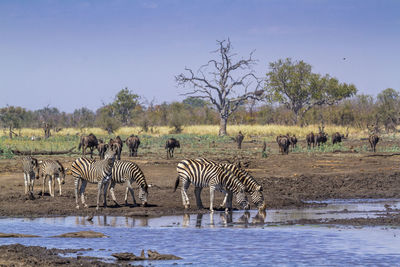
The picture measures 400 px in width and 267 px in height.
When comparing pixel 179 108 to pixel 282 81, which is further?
pixel 179 108

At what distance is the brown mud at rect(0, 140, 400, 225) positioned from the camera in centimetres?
1745

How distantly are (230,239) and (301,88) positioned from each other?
232 feet

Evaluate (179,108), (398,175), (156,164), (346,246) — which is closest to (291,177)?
(398,175)

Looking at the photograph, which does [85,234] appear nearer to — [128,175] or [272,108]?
[128,175]

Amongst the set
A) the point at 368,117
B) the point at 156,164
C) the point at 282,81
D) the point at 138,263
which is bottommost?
the point at 138,263

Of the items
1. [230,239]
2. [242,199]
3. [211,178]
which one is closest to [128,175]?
[211,178]

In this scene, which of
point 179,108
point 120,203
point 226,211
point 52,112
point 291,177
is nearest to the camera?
point 226,211

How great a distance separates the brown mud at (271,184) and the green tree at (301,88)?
48465mm

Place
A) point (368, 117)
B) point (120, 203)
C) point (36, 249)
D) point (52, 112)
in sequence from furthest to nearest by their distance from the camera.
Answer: point (52, 112) → point (368, 117) → point (120, 203) → point (36, 249)

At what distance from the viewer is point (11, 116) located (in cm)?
8188

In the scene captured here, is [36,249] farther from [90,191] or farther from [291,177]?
[291,177]

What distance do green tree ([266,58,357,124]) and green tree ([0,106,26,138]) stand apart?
31442 mm

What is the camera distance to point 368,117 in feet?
245

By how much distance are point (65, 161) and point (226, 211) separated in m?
14.4
